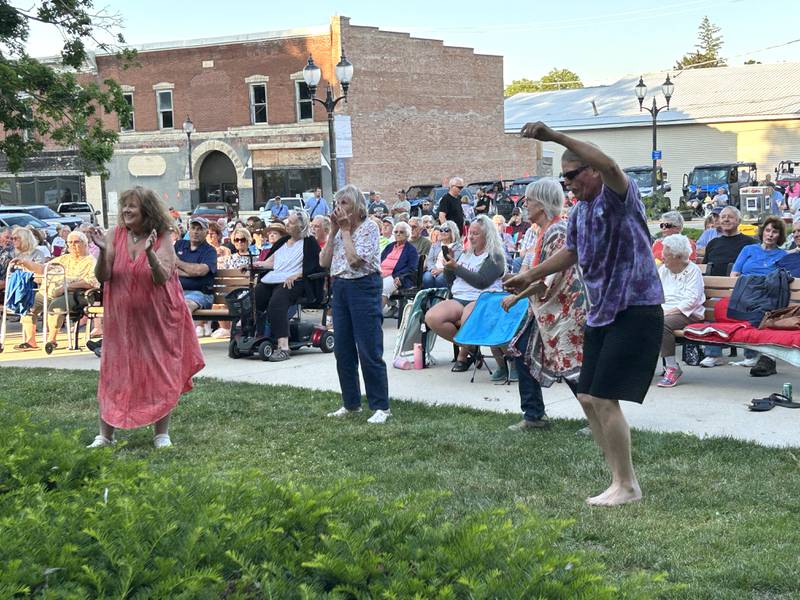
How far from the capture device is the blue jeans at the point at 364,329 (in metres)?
8.41

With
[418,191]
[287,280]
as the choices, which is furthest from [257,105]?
[287,280]

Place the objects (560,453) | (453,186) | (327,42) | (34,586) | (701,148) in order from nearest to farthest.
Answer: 1. (34,586)
2. (560,453)
3. (453,186)
4. (327,42)
5. (701,148)

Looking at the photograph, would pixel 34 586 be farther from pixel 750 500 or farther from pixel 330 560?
pixel 750 500

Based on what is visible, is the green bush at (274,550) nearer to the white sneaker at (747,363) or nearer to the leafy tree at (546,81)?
the white sneaker at (747,363)

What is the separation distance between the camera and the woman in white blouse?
952cm

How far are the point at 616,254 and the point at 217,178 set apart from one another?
2005 inches

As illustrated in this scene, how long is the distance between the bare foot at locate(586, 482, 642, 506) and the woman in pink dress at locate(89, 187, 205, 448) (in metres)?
3.27

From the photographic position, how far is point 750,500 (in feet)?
18.9

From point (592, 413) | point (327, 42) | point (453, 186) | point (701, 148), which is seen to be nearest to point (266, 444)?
point (592, 413)

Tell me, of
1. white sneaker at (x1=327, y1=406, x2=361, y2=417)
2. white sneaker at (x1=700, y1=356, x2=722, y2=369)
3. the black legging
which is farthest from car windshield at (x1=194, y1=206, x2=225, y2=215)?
white sneaker at (x1=327, y1=406, x2=361, y2=417)

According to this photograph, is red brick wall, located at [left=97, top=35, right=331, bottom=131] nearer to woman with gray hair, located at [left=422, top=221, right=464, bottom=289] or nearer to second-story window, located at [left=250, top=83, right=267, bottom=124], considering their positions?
second-story window, located at [left=250, top=83, right=267, bottom=124]

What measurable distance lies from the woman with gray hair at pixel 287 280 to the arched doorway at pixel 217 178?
42.3 meters

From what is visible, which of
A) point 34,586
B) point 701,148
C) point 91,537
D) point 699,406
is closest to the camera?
point 34,586

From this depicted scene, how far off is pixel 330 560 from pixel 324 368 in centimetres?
824
